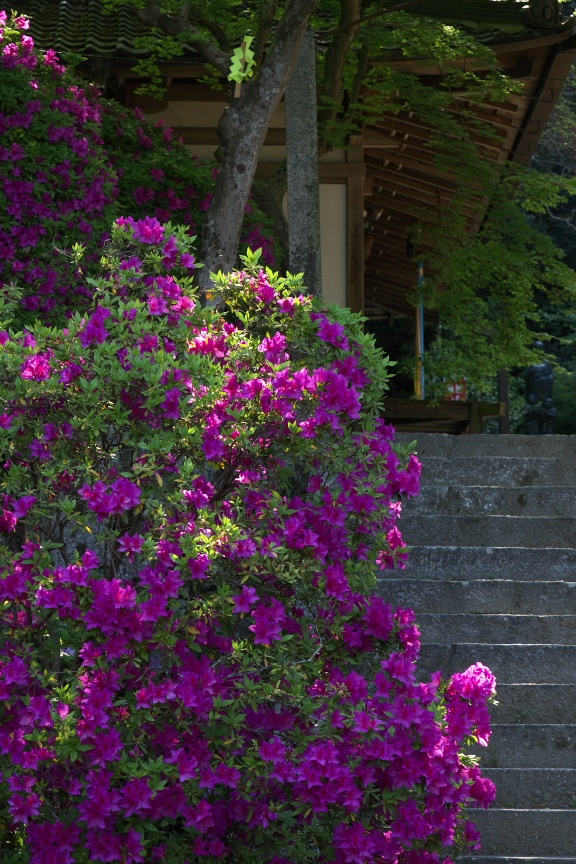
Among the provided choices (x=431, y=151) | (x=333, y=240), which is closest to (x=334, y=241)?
(x=333, y=240)

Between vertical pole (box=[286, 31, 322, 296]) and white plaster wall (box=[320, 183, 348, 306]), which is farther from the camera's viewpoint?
white plaster wall (box=[320, 183, 348, 306])

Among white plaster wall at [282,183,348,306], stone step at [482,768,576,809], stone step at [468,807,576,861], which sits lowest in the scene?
stone step at [468,807,576,861]

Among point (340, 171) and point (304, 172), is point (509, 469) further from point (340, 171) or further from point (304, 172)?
point (340, 171)

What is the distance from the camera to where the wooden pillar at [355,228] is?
10117 mm

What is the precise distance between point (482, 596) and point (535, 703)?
0.64 metres

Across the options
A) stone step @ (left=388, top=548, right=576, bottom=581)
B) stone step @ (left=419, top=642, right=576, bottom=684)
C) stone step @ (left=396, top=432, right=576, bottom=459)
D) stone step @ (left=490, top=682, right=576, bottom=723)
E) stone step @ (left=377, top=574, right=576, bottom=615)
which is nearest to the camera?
stone step @ (left=490, top=682, right=576, bottom=723)

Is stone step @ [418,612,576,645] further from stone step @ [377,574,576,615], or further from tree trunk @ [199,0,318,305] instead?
tree trunk @ [199,0,318,305]

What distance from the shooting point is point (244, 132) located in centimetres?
585

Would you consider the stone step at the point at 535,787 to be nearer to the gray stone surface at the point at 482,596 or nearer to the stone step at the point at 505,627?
the stone step at the point at 505,627

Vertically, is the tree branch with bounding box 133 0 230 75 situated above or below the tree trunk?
above

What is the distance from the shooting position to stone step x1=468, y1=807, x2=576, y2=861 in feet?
12.3

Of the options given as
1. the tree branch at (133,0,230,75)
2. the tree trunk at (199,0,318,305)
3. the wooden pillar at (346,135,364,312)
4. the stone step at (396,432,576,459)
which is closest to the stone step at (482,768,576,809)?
the stone step at (396,432,576,459)

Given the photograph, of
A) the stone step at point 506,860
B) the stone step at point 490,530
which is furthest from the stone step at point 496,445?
the stone step at point 506,860

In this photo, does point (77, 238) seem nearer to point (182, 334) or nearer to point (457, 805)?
point (182, 334)
